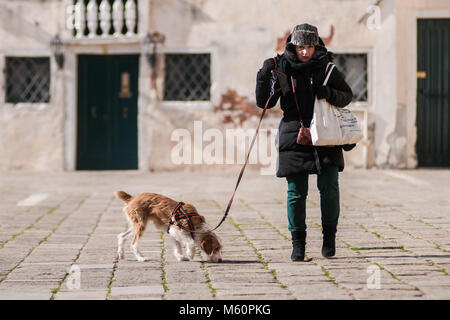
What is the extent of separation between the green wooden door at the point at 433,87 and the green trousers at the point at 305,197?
9460 millimetres

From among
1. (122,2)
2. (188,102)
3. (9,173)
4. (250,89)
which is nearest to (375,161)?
(250,89)

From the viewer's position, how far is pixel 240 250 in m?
6.12

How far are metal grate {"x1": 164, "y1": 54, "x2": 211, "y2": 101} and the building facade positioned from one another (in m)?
0.02

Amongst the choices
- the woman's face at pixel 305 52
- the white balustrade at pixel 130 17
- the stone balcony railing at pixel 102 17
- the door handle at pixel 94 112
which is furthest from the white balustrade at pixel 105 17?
the woman's face at pixel 305 52

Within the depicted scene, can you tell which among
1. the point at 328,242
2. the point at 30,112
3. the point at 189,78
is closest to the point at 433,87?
the point at 189,78

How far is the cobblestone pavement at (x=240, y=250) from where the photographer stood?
4551 mm

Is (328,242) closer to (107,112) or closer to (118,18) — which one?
(118,18)

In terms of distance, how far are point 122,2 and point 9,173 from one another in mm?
4077

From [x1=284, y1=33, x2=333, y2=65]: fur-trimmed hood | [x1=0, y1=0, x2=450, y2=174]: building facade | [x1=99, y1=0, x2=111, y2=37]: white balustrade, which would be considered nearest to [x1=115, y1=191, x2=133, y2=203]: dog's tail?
[x1=284, y1=33, x2=333, y2=65]: fur-trimmed hood

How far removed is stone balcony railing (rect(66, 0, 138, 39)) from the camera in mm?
14875

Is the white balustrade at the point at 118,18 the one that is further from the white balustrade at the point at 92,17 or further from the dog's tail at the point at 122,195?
the dog's tail at the point at 122,195

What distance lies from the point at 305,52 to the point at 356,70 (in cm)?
996

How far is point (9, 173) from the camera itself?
1484 cm
